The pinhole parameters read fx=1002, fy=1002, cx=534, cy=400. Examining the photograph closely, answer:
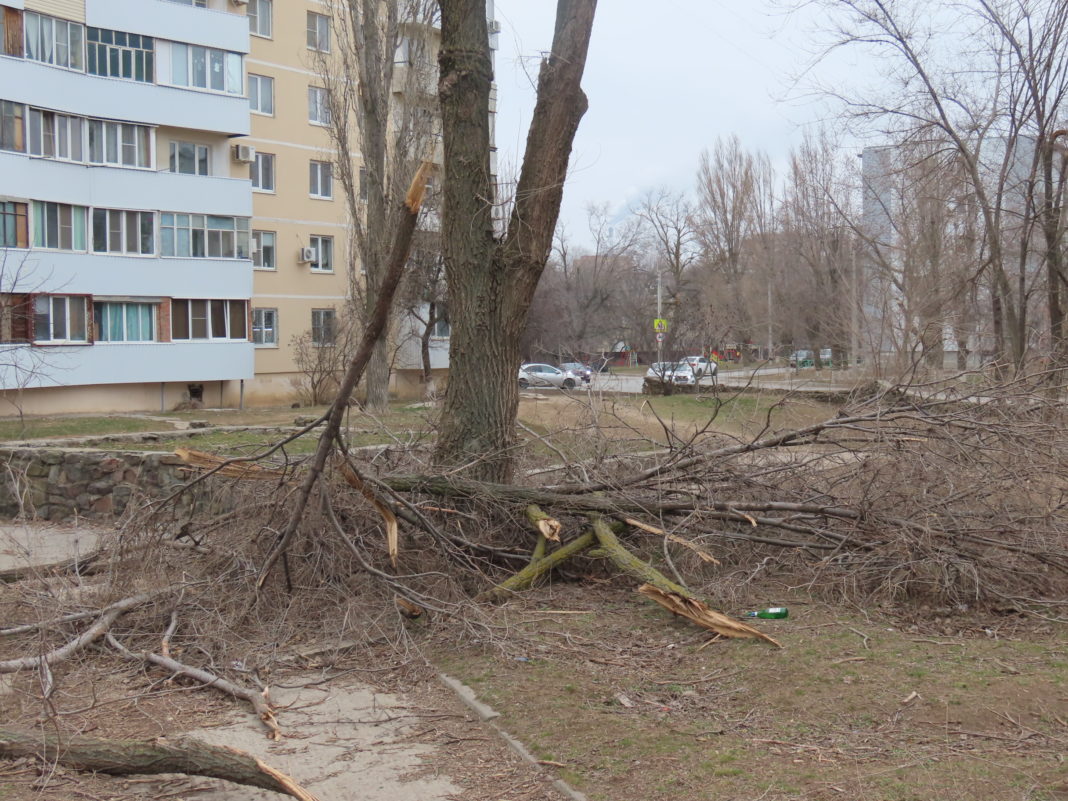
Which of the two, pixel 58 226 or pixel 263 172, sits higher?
pixel 263 172

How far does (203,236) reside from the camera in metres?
29.7

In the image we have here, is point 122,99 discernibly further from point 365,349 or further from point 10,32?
point 365,349

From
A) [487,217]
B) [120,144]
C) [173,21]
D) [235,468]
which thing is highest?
[173,21]

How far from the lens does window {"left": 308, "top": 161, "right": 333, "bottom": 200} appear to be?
1393 inches

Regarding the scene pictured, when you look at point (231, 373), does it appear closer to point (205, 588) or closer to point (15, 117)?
point (15, 117)

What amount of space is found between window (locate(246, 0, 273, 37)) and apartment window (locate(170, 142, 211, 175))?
5.41 m

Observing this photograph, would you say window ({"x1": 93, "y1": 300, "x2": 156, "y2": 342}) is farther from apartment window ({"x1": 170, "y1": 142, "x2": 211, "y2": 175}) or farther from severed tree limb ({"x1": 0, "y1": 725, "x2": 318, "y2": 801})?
severed tree limb ({"x1": 0, "y1": 725, "x2": 318, "y2": 801})

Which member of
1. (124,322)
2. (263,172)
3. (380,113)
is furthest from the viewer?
(263,172)

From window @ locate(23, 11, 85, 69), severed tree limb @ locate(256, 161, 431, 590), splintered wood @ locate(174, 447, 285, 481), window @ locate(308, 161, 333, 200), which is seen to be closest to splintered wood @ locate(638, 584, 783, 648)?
severed tree limb @ locate(256, 161, 431, 590)

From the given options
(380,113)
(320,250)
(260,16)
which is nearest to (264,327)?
(320,250)

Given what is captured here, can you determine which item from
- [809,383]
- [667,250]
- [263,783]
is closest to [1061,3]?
[809,383]

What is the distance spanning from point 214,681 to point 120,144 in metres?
26.1

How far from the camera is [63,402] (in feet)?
87.9

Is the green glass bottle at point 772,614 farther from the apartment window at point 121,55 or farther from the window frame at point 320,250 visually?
the window frame at point 320,250
